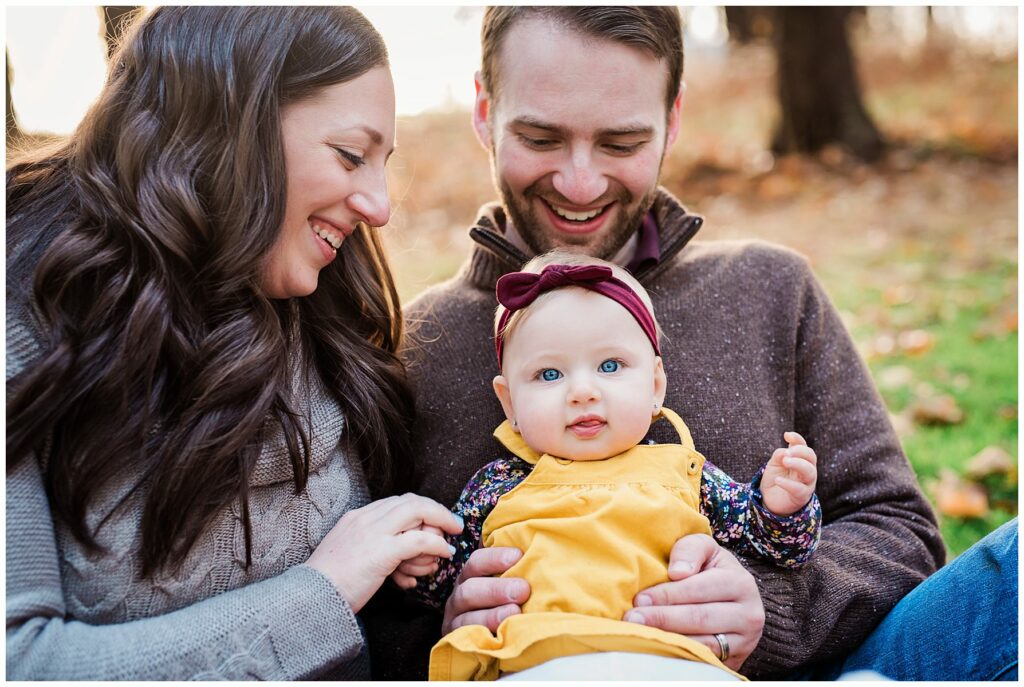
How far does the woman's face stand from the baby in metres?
0.38

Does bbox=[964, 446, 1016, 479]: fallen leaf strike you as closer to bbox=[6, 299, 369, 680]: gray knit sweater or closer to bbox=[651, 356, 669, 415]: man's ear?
bbox=[651, 356, 669, 415]: man's ear

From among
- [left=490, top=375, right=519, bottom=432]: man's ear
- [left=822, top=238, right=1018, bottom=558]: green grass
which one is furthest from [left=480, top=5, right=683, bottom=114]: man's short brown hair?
[left=822, top=238, right=1018, bottom=558]: green grass

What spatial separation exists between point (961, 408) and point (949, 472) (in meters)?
0.53

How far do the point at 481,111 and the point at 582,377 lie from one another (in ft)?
3.50

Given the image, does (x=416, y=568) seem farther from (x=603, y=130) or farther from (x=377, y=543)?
(x=603, y=130)

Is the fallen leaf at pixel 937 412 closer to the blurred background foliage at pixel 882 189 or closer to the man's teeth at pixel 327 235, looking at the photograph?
the blurred background foliage at pixel 882 189

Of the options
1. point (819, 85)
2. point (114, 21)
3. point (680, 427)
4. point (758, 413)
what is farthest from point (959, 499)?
point (819, 85)

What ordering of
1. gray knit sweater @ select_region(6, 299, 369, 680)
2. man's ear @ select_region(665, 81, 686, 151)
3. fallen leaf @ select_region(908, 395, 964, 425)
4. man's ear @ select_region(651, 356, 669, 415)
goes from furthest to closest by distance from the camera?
1. fallen leaf @ select_region(908, 395, 964, 425)
2. man's ear @ select_region(665, 81, 686, 151)
3. man's ear @ select_region(651, 356, 669, 415)
4. gray knit sweater @ select_region(6, 299, 369, 680)

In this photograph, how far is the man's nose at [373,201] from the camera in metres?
2.01

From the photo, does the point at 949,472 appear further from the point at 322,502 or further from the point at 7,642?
the point at 7,642

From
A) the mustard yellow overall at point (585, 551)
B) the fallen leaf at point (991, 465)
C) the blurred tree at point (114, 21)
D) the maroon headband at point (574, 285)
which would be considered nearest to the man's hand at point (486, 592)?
the mustard yellow overall at point (585, 551)

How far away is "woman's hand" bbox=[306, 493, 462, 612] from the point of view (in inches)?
73.3

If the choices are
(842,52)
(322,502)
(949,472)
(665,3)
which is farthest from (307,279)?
(842,52)

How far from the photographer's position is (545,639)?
1.71m
